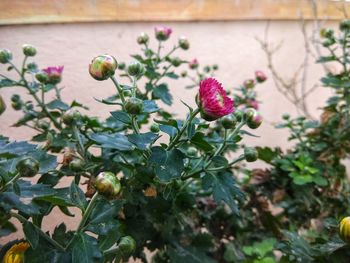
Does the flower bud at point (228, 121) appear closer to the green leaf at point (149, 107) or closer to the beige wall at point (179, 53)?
the green leaf at point (149, 107)

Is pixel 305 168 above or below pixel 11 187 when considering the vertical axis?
below

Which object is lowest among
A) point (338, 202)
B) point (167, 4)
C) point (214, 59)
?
point (338, 202)

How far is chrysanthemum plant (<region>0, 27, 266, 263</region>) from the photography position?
0.54m

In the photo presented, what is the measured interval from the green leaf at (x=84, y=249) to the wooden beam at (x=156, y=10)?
2.46 feet

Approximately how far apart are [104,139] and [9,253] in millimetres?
213

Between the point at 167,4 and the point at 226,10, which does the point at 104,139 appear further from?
the point at 226,10

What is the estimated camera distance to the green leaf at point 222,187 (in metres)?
0.65

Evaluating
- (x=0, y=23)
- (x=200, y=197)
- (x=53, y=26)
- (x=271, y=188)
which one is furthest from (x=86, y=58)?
(x=271, y=188)

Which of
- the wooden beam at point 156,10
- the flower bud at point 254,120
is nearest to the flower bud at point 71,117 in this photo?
the flower bud at point 254,120

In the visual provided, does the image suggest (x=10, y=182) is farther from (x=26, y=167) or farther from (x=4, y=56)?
(x=4, y=56)

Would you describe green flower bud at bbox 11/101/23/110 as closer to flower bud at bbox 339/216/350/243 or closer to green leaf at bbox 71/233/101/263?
green leaf at bbox 71/233/101/263

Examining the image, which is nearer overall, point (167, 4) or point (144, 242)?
point (144, 242)

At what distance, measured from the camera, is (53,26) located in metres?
1.20

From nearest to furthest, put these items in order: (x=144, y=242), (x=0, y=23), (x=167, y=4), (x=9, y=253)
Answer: (x=9, y=253) → (x=144, y=242) → (x=0, y=23) → (x=167, y=4)
